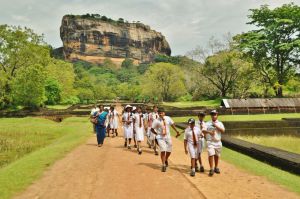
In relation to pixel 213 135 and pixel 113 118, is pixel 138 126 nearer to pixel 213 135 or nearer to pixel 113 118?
pixel 213 135

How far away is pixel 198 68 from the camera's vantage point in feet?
204

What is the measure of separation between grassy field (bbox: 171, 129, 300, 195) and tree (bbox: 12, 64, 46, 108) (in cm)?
3511

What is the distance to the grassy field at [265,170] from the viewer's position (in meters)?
9.38

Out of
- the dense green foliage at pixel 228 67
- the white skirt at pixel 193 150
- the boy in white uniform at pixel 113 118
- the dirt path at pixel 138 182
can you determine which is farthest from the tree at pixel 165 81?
the white skirt at pixel 193 150

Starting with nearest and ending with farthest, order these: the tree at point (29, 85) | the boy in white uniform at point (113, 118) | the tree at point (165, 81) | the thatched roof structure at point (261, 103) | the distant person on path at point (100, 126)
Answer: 1. the distant person on path at point (100, 126)
2. the boy in white uniform at point (113, 118)
3. the thatched roof structure at point (261, 103)
4. the tree at point (29, 85)
5. the tree at point (165, 81)

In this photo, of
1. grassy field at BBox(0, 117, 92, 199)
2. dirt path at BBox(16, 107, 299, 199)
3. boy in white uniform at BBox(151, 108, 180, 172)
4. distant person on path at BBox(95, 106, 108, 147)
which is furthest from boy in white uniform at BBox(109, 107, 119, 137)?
boy in white uniform at BBox(151, 108, 180, 172)

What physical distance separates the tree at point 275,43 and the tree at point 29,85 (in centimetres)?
2964

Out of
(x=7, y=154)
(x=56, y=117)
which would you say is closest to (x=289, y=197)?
(x=7, y=154)

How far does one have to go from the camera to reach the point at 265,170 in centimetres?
1101

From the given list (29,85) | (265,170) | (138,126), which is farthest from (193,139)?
(29,85)

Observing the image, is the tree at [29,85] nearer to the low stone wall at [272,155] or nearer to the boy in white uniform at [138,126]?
the boy in white uniform at [138,126]

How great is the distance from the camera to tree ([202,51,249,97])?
185 ft

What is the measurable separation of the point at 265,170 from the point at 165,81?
65905 mm

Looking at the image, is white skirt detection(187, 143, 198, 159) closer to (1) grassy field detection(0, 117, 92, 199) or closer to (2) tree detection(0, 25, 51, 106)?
(1) grassy field detection(0, 117, 92, 199)
